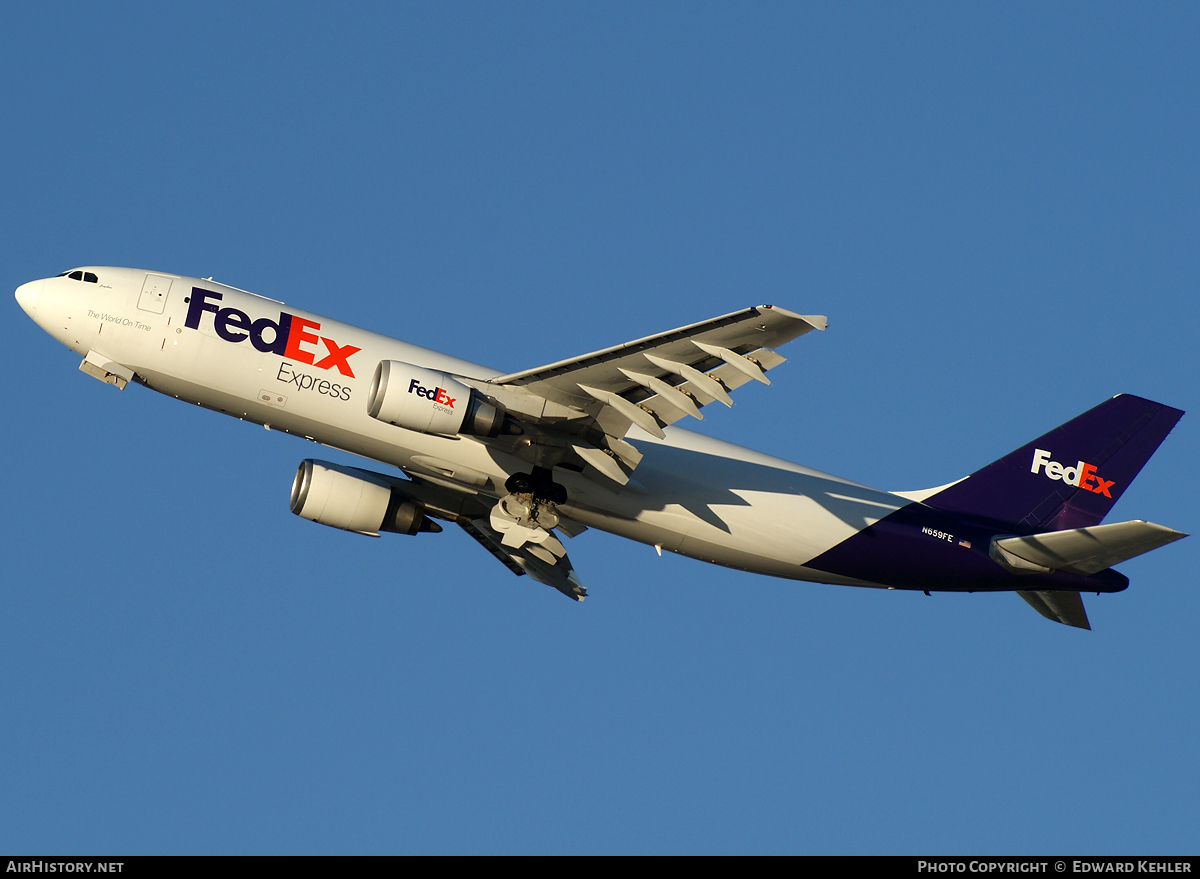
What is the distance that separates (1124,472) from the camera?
33125 millimetres

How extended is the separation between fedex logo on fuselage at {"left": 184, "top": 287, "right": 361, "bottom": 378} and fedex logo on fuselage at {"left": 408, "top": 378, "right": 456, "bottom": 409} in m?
2.70

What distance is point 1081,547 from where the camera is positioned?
29.9m

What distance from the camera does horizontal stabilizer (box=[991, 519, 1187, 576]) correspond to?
28078 millimetres

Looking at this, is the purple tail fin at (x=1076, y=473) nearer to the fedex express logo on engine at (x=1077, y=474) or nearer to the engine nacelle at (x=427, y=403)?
the fedex express logo on engine at (x=1077, y=474)

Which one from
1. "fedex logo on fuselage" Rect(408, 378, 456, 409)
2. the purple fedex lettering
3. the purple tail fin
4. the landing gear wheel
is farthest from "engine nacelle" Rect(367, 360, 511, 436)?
the purple tail fin

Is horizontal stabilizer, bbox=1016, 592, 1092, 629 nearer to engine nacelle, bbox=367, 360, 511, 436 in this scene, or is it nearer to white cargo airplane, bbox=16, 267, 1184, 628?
white cargo airplane, bbox=16, 267, 1184, 628

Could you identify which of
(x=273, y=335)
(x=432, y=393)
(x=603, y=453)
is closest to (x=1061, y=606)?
(x=603, y=453)

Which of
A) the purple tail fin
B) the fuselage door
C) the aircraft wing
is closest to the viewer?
the aircraft wing

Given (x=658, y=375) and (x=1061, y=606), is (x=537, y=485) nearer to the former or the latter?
(x=658, y=375)

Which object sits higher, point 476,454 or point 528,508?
point 476,454

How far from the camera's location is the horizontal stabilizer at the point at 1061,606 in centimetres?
3241

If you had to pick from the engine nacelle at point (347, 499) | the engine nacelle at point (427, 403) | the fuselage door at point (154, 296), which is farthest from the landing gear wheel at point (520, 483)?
the fuselage door at point (154, 296)

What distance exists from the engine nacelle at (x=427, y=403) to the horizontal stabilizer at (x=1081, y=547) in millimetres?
13665

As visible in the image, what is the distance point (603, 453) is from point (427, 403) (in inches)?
174
